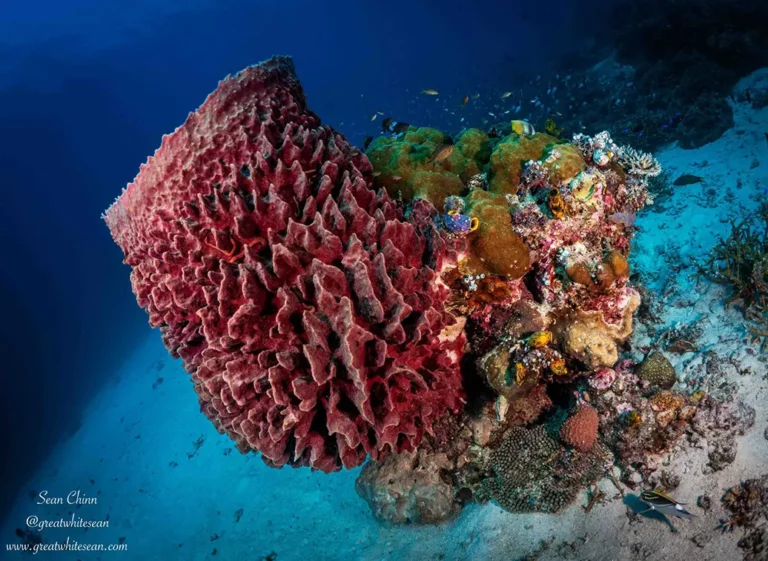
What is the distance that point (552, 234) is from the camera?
4195 mm

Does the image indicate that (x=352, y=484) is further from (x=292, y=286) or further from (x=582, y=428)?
(x=292, y=286)

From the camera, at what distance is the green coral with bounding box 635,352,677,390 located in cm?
414

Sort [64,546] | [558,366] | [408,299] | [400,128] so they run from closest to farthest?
[408,299], [558,366], [400,128], [64,546]

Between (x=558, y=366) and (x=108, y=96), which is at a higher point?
(x=108, y=96)

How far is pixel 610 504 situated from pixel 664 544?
502 millimetres

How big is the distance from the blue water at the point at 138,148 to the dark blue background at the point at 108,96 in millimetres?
188

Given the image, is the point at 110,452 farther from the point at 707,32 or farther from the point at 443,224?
the point at 707,32

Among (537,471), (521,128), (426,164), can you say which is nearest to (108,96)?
(426,164)

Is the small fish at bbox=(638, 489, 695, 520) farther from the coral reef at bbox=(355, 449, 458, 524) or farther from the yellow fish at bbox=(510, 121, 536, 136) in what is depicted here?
the yellow fish at bbox=(510, 121, 536, 136)

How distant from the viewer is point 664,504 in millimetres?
3549

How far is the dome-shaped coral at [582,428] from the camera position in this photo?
13.4 feet

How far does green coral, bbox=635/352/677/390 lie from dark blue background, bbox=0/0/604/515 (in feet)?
77.7

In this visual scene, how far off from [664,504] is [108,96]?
7365 centimetres

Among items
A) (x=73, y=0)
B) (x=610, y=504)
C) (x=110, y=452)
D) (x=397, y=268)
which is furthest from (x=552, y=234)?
(x=73, y=0)
